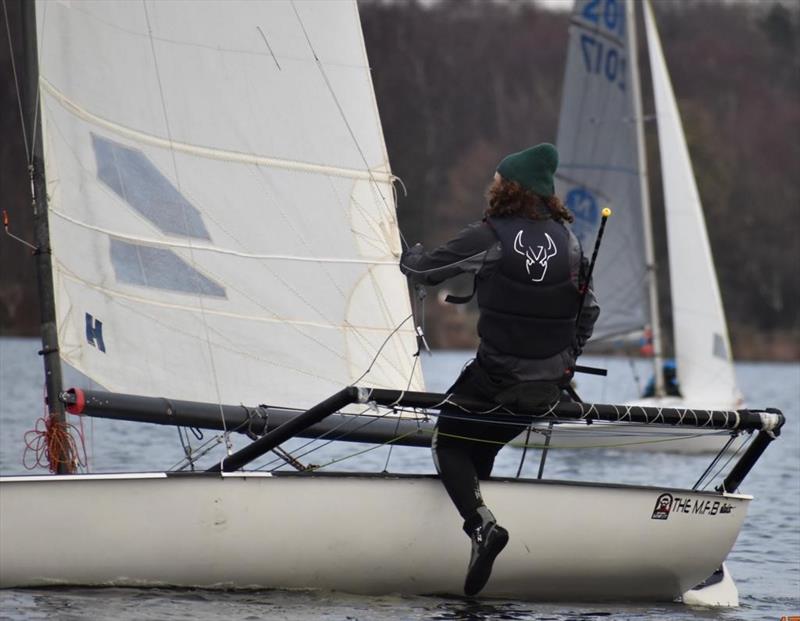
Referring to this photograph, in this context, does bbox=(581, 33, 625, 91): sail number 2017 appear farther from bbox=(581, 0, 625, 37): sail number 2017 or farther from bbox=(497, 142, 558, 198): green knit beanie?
bbox=(497, 142, 558, 198): green knit beanie

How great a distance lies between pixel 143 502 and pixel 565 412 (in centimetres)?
142

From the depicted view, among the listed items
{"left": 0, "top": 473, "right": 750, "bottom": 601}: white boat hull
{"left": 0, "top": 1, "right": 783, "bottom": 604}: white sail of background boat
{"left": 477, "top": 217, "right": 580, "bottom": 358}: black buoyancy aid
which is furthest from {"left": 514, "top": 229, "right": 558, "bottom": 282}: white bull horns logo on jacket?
{"left": 0, "top": 473, "right": 750, "bottom": 601}: white boat hull

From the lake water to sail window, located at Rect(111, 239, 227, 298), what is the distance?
119 cm

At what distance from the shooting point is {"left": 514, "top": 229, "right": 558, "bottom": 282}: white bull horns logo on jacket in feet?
17.3

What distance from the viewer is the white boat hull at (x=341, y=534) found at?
17.1ft

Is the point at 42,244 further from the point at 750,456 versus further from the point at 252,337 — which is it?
the point at 750,456

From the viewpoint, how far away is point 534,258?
529 centimetres

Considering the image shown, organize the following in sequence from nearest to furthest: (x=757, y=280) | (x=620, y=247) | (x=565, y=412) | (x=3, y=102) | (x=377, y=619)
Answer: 1. (x=377, y=619)
2. (x=565, y=412)
3. (x=3, y=102)
4. (x=620, y=247)
5. (x=757, y=280)

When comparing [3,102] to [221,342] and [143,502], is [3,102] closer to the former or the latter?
[221,342]

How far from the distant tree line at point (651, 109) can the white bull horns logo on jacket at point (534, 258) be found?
28.2m

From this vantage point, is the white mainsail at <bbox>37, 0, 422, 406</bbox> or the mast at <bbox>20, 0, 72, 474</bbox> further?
the white mainsail at <bbox>37, 0, 422, 406</bbox>

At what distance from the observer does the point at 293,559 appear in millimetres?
5430

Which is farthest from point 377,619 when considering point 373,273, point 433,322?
point 433,322

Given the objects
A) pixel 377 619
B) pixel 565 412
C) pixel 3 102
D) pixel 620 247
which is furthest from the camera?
pixel 620 247
